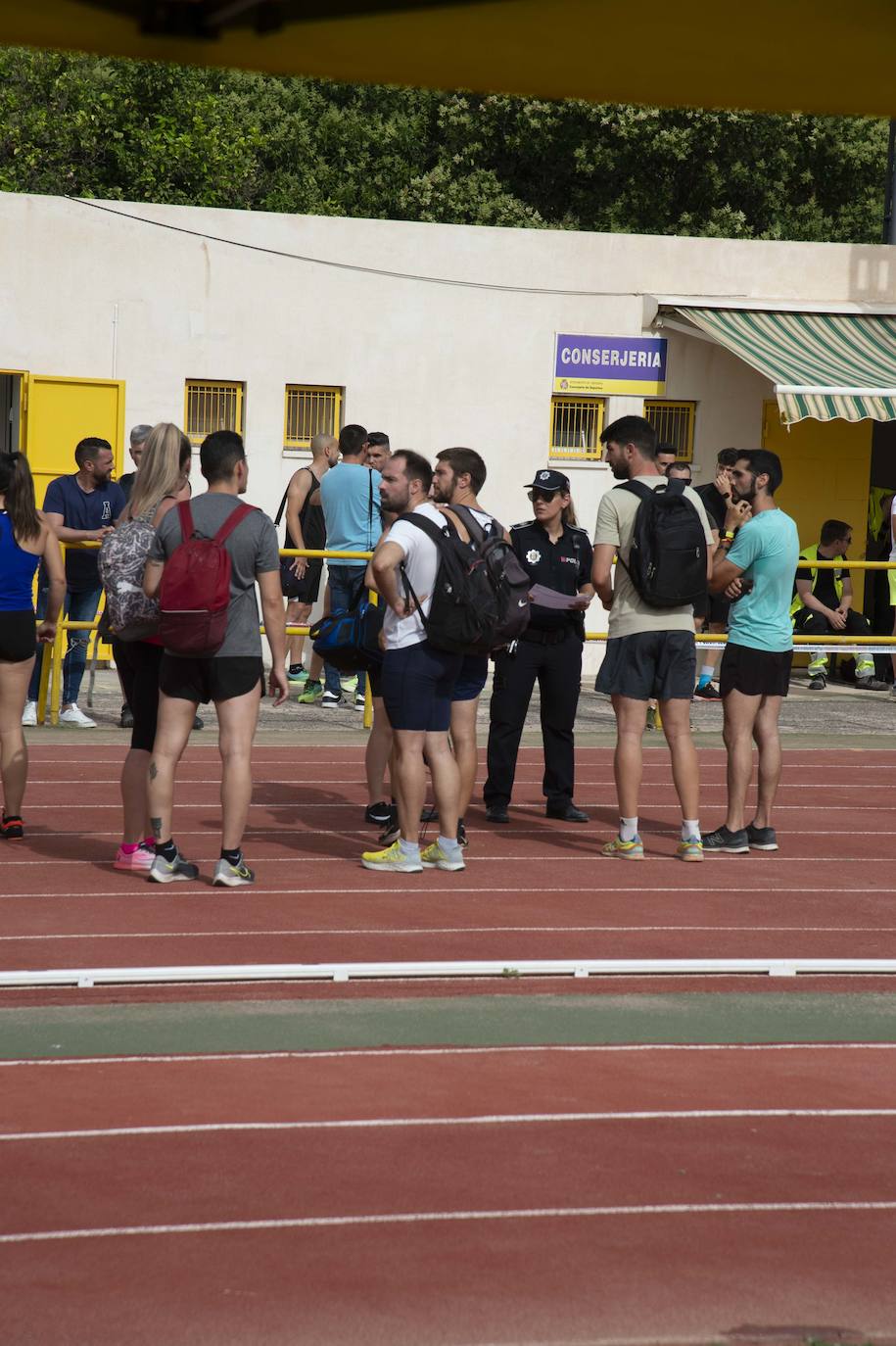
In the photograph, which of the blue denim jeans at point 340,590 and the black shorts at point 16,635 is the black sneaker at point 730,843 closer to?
the black shorts at point 16,635

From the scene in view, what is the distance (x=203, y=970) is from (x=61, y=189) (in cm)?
2778

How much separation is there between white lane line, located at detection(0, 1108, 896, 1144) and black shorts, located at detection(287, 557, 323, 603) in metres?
10.00

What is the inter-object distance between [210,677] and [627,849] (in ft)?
8.47

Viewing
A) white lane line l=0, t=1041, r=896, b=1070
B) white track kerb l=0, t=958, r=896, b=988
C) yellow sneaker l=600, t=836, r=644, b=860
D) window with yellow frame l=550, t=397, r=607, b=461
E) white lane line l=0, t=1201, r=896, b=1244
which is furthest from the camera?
window with yellow frame l=550, t=397, r=607, b=461

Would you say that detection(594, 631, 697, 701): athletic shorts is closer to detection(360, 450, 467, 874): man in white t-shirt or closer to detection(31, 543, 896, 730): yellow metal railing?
detection(360, 450, 467, 874): man in white t-shirt

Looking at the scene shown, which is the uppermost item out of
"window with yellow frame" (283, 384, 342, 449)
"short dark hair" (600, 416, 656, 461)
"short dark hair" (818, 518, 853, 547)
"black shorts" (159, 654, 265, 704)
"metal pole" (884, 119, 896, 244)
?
"metal pole" (884, 119, 896, 244)

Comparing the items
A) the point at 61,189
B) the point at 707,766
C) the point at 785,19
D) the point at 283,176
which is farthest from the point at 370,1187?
the point at 283,176

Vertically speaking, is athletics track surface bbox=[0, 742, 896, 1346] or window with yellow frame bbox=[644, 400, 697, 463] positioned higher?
window with yellow frame bbox=[644, 400, 697, 463]

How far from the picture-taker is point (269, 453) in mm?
18219

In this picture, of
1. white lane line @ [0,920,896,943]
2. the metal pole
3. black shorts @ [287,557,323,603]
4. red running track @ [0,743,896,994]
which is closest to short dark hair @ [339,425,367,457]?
black shorts @ [287,557,323,603]

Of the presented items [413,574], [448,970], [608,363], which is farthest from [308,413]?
[448,970]

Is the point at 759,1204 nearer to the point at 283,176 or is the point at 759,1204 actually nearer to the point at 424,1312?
the point at 424,1312

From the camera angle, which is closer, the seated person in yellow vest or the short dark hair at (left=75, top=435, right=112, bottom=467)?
the short dark hair at (left=75, top=435, right=112, bottom=467)

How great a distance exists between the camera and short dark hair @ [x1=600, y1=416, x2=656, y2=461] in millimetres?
9227
